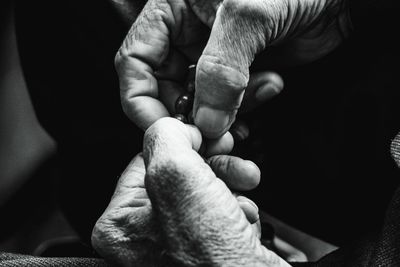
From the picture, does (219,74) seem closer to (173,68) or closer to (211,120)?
(211,120)

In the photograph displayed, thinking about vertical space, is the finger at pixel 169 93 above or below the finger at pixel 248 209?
above

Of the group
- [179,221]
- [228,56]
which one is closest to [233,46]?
[228,56]

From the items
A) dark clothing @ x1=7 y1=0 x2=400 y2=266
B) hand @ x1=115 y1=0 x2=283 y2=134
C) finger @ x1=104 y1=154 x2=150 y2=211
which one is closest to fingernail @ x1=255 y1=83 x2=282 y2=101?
hand @ x1=115 y1=0 x2=283 y2=134

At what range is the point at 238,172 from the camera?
0.60 m

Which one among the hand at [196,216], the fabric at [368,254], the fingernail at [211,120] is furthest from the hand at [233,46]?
the fabric at [368,254]

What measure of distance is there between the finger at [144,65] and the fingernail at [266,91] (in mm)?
144

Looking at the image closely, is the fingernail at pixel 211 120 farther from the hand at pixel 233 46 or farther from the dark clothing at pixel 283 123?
the dark clothing at pixel 283 123

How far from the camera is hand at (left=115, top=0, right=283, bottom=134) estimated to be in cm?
68

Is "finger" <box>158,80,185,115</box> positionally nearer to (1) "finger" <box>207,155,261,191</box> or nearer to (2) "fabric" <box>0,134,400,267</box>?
(1) "finger" <box>207,155,261,191</box>

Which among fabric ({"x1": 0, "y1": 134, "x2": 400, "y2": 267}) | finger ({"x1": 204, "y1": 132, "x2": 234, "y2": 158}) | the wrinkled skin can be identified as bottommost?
fabric ({"x1": 0, "y1": 134, "x2": 400, "y2": 267})

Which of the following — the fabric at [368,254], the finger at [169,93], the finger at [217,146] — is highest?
the finger at [169,93]

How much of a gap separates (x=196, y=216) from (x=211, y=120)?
16 centimetres

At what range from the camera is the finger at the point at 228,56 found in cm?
57

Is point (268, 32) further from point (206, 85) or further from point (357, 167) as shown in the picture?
point (357, 167)
